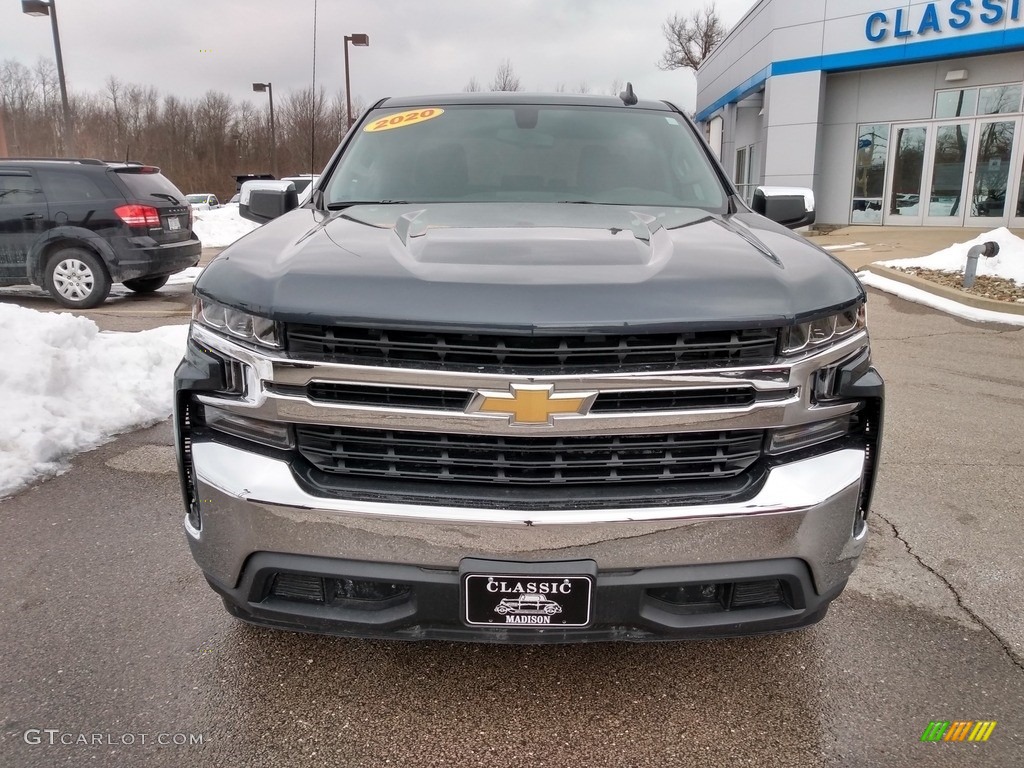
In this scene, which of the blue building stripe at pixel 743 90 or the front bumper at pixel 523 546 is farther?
the blue building stripe at pixel 743 90

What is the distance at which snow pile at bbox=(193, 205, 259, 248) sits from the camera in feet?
65.6

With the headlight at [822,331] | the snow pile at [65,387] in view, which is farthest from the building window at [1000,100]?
the headlight at [822,331]

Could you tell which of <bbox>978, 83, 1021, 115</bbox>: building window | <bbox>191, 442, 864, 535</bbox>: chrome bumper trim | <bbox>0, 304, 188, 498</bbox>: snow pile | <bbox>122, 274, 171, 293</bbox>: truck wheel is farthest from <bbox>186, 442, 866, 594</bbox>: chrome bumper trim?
<bbox>978, 83, 1021, 115</bbox>: building window

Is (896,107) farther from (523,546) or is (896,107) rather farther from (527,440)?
(523,546)

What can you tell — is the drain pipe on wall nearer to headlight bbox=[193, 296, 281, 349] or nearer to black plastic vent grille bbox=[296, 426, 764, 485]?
black plastic vent grille bbox=[296, 426, 764, 485]

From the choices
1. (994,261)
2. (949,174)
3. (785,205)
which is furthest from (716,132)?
(785,205)

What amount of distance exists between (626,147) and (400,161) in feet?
3.23

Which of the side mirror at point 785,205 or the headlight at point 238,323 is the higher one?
the side mirror at point 785,205

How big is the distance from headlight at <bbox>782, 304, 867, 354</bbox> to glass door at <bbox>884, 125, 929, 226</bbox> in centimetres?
1998

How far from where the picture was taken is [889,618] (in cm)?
285

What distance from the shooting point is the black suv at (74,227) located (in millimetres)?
9688

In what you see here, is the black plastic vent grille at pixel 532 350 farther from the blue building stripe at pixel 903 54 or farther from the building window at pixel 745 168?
the building window at pixel 745 168

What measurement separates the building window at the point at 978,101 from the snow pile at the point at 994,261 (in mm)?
8577

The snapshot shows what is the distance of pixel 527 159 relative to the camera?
3336 millimetres
